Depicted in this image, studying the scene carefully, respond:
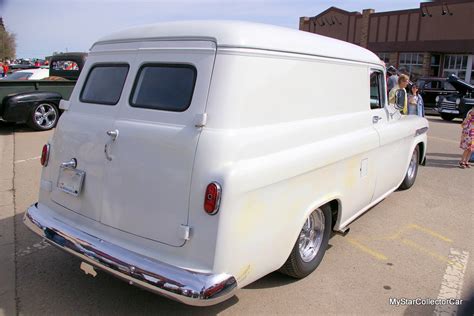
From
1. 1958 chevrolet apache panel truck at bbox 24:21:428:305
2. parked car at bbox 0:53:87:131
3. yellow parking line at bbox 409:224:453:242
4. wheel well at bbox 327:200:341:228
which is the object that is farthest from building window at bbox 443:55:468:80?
1958 chevrolet apache panel truck at bbox 24:21:428:305

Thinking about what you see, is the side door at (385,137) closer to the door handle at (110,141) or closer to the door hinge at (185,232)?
the door hinge at (185,232)

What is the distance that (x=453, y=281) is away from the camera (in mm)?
3719

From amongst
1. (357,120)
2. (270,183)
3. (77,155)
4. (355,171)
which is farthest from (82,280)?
(357,120)

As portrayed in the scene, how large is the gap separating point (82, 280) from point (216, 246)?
1613 millimetres

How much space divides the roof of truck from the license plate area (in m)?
1.09

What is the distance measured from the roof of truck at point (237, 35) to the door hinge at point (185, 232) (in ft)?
3.87

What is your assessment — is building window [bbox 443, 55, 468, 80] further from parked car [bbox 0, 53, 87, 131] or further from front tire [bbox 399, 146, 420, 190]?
parked car [bbox 0, 53, 87, 131]

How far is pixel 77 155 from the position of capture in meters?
3.21

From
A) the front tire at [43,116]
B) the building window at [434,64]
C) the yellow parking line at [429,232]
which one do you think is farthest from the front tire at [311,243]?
the building window at [434,64]

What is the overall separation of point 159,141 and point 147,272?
82cm

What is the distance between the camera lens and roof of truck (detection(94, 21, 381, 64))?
9.16ft

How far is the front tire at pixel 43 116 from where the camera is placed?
10125 mm

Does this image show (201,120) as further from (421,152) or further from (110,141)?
(421,152)

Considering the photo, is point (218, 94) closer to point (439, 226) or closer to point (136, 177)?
point (136, 177)
